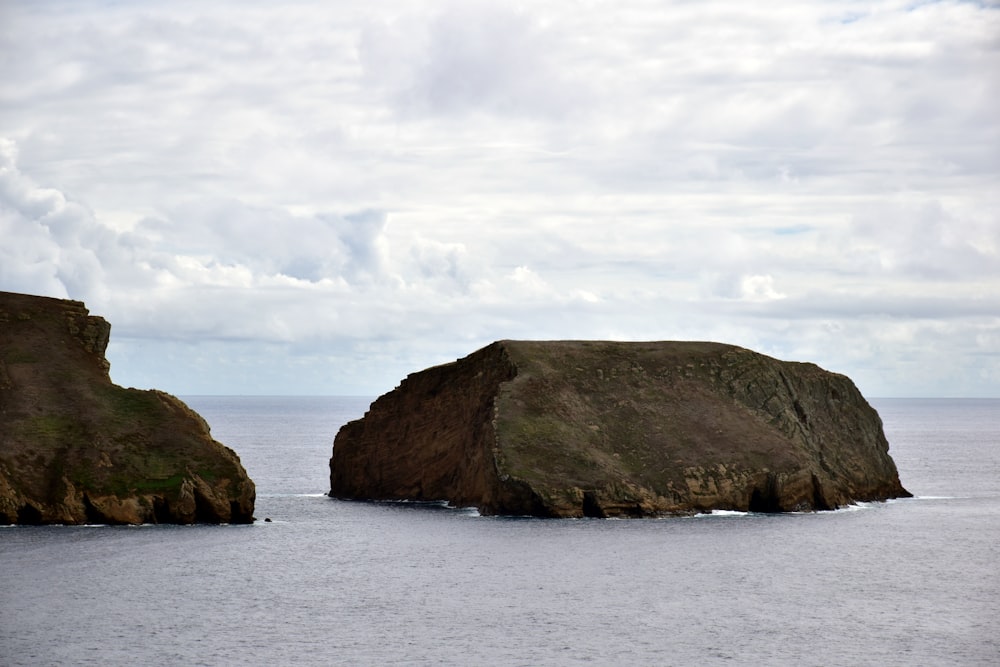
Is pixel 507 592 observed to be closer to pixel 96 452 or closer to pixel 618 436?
pixel 96 452

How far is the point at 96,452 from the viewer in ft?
353

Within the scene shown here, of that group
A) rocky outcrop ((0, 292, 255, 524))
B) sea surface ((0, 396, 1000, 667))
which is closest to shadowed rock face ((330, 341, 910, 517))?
sea surface ((0, 396, 1000, 667))

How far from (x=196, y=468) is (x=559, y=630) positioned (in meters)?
44.9

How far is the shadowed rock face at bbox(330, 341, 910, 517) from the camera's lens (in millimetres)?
117625

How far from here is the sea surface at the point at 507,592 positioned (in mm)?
67375

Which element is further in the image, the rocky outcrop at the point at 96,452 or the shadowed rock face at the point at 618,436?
the shadowed rock face at the point at 618,436

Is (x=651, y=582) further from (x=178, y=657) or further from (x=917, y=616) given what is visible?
(x=178, y=657)

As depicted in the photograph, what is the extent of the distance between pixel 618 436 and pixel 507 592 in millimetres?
42735

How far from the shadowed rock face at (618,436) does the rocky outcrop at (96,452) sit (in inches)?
936

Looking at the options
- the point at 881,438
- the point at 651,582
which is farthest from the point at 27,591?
the point at 881,438

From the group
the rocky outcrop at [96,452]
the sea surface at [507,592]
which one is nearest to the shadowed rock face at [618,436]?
the sea surface at [507,592]

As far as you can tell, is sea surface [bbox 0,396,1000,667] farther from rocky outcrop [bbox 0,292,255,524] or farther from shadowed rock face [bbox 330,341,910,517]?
shadowed rock face [bbox 330,341,910,517]

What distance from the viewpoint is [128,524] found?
106m

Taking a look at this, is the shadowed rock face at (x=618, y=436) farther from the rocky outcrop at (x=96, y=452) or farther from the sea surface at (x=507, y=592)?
the rocky outcrop at (x=96, y=452)
